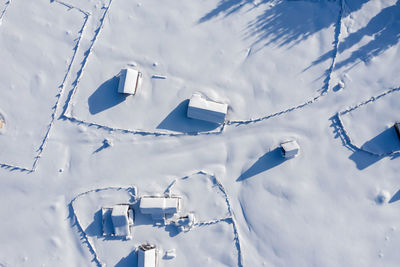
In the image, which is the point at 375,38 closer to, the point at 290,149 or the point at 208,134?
the point at 290,149

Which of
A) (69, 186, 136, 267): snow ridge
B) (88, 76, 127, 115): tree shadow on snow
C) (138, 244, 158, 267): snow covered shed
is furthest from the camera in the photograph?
(88, 76, 127, 115): tree shadow on snow

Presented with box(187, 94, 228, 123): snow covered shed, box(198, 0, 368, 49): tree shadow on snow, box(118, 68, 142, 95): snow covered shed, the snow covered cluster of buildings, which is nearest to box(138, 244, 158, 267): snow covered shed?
the snow covered cluster of buildings

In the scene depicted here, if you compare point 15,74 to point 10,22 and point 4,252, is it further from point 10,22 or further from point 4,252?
point 4,252

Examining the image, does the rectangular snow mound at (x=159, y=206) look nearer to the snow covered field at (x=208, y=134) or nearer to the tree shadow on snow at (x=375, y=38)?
the snow covered field at (x=208, y=134)

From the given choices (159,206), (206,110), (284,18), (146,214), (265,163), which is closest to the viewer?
(159,206)

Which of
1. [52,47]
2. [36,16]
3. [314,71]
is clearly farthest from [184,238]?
[36,16]

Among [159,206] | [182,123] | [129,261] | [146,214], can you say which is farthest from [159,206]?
[182,123]

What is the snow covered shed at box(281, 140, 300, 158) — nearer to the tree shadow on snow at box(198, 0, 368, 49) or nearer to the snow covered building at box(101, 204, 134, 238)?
the tree shadow on snow at box(198, 0, 368, 49)
